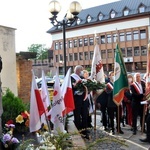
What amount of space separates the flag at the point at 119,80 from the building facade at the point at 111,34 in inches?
1644

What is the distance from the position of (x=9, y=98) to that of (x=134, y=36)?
49.8 metres

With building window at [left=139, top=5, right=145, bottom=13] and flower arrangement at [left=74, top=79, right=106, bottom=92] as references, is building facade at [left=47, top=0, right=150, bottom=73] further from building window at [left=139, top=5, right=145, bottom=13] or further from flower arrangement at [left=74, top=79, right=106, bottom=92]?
flower arrangement at [left=74, top=79, right=106, bottom=92]

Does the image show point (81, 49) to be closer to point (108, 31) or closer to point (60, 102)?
point (108, 31)

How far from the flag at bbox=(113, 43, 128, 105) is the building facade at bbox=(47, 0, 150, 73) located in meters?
41.8

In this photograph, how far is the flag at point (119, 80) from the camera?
288 inches

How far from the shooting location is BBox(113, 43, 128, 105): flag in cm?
731

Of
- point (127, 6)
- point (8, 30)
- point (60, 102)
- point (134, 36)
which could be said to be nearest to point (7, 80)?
point (8, 30)

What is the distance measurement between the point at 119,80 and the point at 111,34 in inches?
1912

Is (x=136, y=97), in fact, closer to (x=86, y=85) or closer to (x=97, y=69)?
(x=97, y=69)

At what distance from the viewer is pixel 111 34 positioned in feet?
180

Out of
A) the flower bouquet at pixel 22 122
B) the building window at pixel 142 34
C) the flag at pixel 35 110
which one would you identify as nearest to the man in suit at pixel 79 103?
the flower bouquet at pixel 22 122

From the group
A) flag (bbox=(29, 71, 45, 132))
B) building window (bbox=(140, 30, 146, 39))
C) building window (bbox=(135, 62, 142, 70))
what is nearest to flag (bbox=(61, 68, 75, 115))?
flag (bbox=(29, 71, 45, 132))

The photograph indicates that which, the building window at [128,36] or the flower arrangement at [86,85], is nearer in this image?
the flower arrangement at [86,85]

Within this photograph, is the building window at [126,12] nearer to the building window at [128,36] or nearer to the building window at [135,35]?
the building window at [128,36]
